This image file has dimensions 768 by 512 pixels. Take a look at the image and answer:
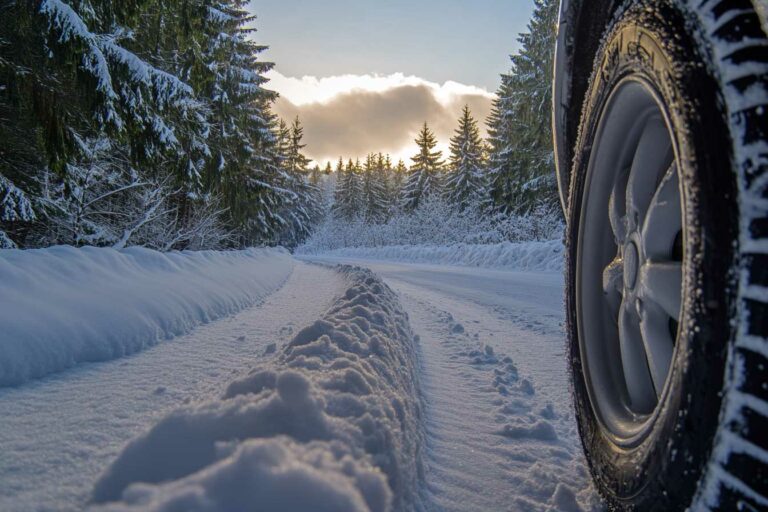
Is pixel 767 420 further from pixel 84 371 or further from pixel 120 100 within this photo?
pixel 120 100

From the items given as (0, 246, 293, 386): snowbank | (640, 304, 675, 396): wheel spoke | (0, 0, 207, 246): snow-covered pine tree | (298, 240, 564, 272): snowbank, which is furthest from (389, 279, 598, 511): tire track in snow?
(298, 240, 564, 272): snowbank

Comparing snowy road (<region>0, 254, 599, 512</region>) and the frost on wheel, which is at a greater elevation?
the frost on wheel

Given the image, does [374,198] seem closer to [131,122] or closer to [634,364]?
[131,122]

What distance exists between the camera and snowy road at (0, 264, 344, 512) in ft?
3.09

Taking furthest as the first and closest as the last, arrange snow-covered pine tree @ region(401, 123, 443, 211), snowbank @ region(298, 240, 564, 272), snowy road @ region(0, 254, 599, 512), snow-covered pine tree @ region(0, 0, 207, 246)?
snow-covered pine tree @ region(401, 123, 443, 211) → snowbank @ region(298, 240, 564, 272) → snow-covered pine tree @ region(0, 0, 207, 246) → snowy road @ region(0, 254, 599, 512)

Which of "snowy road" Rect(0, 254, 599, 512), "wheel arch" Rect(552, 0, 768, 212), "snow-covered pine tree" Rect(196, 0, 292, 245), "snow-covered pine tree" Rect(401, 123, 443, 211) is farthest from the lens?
"snow-covered pine tree" Rect(401, 123, 443, 211)

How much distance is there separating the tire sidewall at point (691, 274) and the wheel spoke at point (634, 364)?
0.23 meters

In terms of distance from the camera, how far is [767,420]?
0.51 meters

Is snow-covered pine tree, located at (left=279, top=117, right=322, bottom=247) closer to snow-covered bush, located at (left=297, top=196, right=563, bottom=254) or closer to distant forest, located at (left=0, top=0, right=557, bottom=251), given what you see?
snow-covered bush, located at (left=297, top=196, right=563, bottom=254)

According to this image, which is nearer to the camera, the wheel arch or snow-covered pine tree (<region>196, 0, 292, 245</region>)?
the wheel arch

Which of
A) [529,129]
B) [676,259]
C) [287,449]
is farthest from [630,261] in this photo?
[529,129]

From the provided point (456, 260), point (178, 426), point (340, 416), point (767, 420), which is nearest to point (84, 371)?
point (178, 426)

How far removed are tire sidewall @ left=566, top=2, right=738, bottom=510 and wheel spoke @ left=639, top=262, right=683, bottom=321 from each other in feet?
0.64

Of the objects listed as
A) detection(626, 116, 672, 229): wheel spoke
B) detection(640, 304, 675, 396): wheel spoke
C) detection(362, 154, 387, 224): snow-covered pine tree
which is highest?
detection(362, 154, 387, 224): snow-covered pine tree
